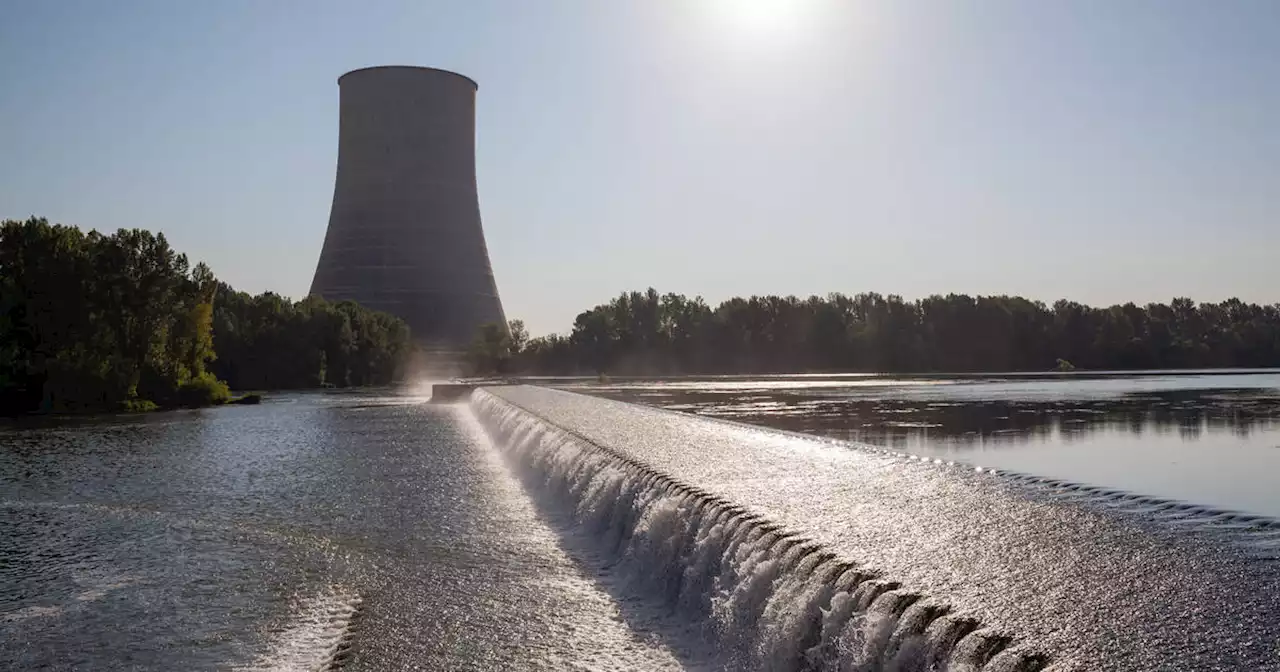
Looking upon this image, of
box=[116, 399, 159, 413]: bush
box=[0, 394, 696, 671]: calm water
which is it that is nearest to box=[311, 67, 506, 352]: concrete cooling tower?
box=[116, 399, 159, 413]: bush

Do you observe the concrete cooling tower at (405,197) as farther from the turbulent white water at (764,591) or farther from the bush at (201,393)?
the turbulent white water at (764,591)

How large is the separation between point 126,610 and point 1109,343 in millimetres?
61353

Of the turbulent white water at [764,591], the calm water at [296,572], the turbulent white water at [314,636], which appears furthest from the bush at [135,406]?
the turbulent white water at [314,636]

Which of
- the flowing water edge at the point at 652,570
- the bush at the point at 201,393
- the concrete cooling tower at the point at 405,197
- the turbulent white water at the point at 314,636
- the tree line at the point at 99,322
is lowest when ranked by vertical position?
the turbulent white water at the point at 314,636

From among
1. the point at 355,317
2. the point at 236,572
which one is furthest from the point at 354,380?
the point at 236,572

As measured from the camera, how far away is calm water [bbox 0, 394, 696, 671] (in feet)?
20.2

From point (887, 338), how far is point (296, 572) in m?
60.1

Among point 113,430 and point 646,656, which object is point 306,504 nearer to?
point 646,656

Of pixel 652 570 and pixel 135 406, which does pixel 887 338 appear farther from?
pixel 652 570

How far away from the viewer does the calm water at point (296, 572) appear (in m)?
6.16

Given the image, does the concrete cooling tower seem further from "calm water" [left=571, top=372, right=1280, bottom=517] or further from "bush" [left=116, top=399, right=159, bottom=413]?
"calm water" [left=571, top=372, right=1280, bottom=517]

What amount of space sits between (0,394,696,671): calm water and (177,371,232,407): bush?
19.1m

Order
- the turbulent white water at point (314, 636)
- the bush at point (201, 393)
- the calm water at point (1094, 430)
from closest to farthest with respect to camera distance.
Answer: the turbulent white water at point (314, 636), the calm water at point (1094, 430), the bush at point (201, 393)

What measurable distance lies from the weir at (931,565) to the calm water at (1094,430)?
1.15 m
